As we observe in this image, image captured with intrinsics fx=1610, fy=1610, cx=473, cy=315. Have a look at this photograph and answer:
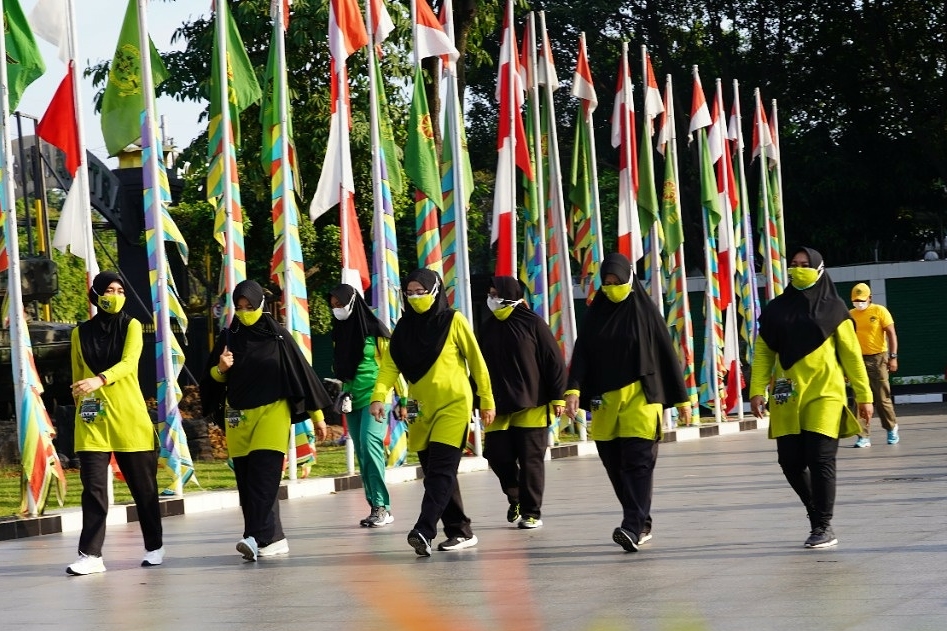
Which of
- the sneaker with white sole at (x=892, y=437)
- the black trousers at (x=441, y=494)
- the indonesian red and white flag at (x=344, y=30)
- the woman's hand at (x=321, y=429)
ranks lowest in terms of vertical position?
the sneaker with white sole at (x=892, y=437)

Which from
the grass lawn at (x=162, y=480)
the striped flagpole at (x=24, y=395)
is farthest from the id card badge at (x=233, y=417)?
the grass lawn at (x=162, y=480)

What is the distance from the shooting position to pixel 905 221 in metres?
43.2

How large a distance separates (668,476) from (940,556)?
7669 millimetres

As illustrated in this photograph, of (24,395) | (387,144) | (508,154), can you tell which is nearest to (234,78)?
(387,144)

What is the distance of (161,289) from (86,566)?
5.46 metres

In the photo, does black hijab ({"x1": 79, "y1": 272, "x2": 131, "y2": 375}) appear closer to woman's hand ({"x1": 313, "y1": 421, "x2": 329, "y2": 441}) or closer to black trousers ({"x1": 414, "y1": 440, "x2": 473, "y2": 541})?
woman's hand ({"x1": 313, "y1": 421, "x2": 329, "y2": 441})

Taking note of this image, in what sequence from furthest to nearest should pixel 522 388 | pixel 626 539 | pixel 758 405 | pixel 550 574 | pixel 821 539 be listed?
1. pixel 522 388
2. pixel 758 405
3. pixel 626 539
4. pixel 821 539
5. pixel 550 574

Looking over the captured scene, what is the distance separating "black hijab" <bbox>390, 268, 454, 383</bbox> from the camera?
1045 cm

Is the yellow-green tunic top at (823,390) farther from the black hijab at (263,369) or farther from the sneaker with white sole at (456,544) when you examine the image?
the black hijab at (263,369)

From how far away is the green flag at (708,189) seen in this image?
91.1ft

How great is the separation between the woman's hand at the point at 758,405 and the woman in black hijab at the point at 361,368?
3.42 m

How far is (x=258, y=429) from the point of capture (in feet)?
34.0

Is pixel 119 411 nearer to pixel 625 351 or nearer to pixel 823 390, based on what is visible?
pixel 625 351

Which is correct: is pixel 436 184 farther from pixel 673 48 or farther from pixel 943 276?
pixel 673 48
